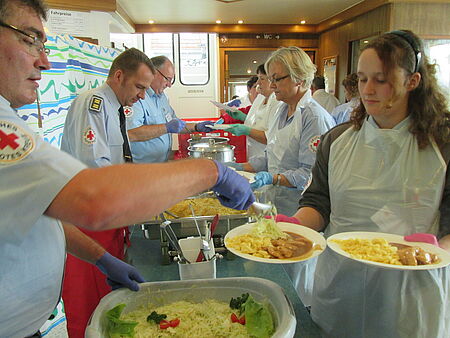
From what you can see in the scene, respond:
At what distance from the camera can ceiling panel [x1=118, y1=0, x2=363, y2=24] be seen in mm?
5039

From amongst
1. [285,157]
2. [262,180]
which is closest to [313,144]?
[285,157]

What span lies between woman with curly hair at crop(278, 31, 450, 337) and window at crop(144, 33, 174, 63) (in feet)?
20.2

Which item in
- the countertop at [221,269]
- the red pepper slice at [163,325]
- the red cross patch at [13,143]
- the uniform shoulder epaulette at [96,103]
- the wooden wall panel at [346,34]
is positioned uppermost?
the wooden wall panel at [346,34]

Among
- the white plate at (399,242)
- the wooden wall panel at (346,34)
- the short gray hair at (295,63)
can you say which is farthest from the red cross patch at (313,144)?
the wooden wall panel at (346,34)

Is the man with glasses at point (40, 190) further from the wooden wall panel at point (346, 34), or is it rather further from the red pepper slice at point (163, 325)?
the wooden wall panel at point (346, 34)

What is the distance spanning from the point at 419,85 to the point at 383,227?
508 mm

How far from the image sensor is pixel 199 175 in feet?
2.36

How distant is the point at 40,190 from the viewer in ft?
1.88

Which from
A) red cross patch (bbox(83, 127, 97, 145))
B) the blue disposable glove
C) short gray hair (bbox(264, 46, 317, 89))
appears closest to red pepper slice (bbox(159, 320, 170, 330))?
red cross patch (bbox(83, 127, 97, 145))

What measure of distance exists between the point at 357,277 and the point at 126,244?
3.16ft

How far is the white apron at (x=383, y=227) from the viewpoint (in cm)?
108

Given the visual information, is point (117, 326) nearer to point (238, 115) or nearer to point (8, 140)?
point (8, 140)

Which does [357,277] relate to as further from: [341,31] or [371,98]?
[341,31]

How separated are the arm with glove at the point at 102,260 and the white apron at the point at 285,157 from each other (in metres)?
1.24
